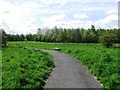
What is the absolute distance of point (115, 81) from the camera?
19281mm

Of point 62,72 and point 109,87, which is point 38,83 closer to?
point 109,87

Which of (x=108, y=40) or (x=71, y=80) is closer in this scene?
(x=71, y=80)

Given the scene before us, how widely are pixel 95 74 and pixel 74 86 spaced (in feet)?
17.5

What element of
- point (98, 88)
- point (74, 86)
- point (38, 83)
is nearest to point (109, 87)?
point (98, 88)

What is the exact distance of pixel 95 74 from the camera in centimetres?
2350

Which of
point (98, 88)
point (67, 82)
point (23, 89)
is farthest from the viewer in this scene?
point (67, 82)

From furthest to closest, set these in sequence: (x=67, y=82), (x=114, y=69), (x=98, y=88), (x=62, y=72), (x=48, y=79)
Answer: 1. (x=62, y=72)
2. (x=114, y=69)
3. (x=48, y=79)
4. (x=67, y=82)
5. (x=98, y=88)

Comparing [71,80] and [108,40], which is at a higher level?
[108,40]

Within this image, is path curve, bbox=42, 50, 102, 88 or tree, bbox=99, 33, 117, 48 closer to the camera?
path curve, bbox=42, 50, 102, 88

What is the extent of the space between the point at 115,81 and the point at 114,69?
398 cm

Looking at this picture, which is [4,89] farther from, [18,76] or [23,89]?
[18,76]

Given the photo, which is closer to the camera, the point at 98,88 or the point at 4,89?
the point at 4,89

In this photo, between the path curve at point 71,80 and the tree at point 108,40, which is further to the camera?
the tree at point 108,40

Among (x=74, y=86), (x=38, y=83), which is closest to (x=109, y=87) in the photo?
(x=74, y=86)
